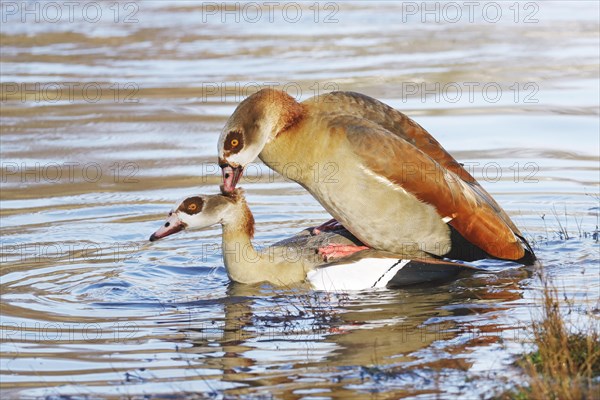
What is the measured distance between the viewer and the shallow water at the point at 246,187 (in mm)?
8133

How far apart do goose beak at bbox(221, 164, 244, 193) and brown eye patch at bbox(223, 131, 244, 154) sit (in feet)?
0.70

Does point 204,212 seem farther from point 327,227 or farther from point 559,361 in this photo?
point 559,361

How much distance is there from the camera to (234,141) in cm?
997

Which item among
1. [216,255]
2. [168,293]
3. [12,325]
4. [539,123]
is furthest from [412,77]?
[12,325]

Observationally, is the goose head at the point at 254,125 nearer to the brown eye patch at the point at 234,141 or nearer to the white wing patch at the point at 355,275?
the brown eye patch at the point at 234,141

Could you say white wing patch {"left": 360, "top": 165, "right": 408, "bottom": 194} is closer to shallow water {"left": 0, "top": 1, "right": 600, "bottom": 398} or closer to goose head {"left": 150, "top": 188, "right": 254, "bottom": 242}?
shallow water {"left": 0, "top": 1, "right": 600, "bottom": 398}

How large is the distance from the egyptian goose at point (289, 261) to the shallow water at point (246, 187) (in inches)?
7.4

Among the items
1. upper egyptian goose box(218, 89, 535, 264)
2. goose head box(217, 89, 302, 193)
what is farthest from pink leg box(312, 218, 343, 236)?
goose head box(217, 89, 302, 193)

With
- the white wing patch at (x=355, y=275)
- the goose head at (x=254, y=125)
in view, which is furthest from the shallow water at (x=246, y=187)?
the goose head at (x=254, y=125)

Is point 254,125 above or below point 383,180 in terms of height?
above

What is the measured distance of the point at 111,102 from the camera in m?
17.8

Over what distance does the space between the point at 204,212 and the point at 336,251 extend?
1.20m

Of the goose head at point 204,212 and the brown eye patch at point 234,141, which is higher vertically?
the brown eye patch at point 234,141

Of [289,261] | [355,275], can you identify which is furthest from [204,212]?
[355,275]
